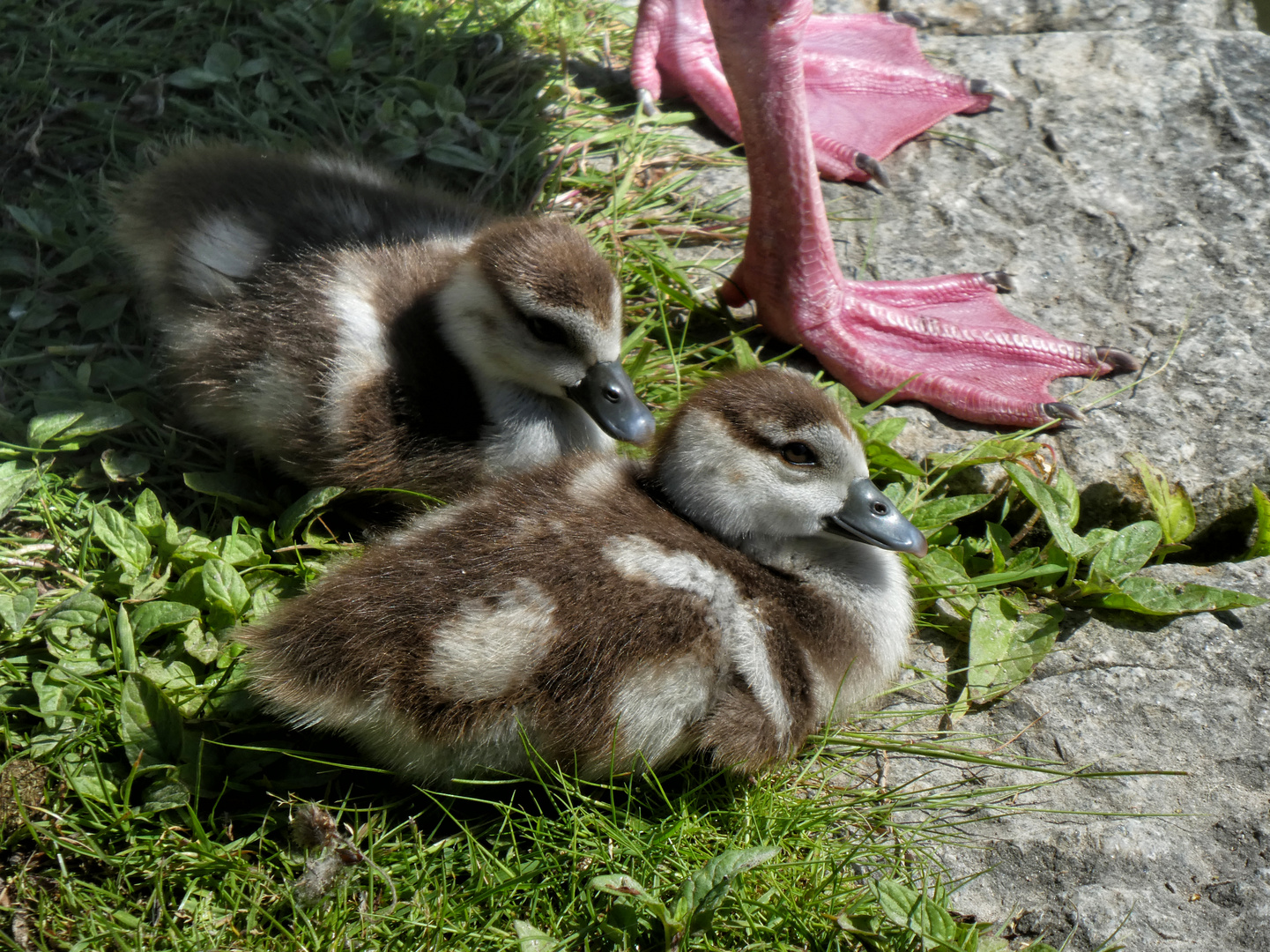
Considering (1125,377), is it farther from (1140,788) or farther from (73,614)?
(73,614)

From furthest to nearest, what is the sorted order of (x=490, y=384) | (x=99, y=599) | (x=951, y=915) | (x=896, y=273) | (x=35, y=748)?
(x=896, y=273) < (x=490, y=384) < (x=99, y=599) < (x=35, y=748) < (x=951, y=915)

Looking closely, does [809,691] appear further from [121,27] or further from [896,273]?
[121,27]

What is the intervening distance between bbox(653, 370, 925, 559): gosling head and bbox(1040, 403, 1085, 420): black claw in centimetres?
87

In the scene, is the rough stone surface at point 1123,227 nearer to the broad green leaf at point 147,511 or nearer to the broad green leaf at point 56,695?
the broad green leaf at point 147,511

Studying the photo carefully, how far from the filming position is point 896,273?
346cm

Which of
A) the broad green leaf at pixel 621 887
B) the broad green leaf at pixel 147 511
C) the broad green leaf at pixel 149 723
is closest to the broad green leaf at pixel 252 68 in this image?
the broad green leaf at pixel 147 511

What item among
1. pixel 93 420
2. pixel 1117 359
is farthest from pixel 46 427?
pixel 1117 359

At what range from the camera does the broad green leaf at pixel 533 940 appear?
6.17 feet

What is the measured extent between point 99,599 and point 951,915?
6.01 feet

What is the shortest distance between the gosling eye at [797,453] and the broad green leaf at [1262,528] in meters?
1.24

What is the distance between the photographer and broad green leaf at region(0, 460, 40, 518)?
263cm

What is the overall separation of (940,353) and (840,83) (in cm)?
133

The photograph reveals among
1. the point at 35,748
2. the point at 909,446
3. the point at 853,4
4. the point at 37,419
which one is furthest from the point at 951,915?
the point at 853,4

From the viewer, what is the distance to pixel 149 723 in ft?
7.08
